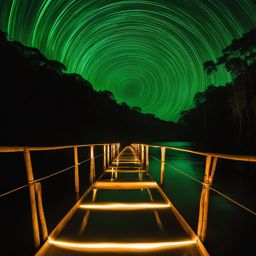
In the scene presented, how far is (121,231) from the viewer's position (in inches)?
210

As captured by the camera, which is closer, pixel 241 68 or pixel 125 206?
pixel 125 206

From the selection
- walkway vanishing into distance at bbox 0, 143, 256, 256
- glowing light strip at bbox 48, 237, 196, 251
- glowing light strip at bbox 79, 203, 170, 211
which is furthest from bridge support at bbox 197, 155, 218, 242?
glowing light strip at bbox 79, 203, 170, 211

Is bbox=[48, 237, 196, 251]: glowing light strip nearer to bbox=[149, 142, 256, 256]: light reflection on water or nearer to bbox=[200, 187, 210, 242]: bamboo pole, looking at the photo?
bbox=[200, 187, 210, 242]: bamboo pole

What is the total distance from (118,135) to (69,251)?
A: 278 feet

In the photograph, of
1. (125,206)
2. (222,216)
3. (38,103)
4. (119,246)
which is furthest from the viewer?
(38,103)

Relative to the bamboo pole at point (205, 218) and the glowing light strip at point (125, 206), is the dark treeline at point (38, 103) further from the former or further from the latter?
the bamboo pole at point (205, 218)

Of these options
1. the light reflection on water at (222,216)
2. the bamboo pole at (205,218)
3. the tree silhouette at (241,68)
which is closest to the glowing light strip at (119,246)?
the bamboo pole at (205,218)

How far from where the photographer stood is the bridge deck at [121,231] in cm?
259

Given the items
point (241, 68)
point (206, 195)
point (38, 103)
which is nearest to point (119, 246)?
point (206, 195)

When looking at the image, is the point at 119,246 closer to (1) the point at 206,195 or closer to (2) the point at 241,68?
(1) the point at 206,195

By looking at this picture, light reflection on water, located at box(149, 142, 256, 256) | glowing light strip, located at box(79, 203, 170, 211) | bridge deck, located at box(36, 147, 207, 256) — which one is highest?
glowing light strip, located at box(79, 203, 170, 211)

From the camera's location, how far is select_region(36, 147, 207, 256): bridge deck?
259 centimetres

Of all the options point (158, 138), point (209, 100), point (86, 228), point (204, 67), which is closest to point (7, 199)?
point (86, 228)

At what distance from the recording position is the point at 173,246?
262cm
